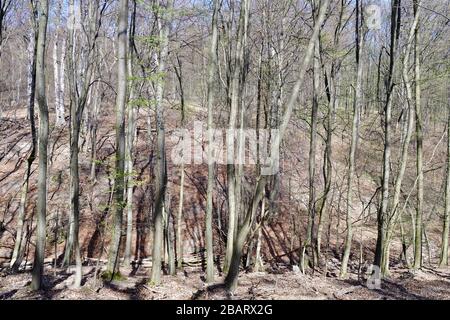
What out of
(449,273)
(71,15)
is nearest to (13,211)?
(71,15)

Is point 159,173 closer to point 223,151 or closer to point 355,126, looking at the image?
point 355,126

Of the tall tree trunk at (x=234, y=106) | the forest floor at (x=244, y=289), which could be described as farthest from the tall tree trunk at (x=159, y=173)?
the tall tree trunk at (x=234, y=106)

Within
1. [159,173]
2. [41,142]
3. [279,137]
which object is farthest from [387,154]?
[41,142]

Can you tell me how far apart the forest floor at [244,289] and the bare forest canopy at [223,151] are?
0.89 ft

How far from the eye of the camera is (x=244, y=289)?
826cm

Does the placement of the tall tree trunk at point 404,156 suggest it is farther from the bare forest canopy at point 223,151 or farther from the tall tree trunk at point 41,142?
the tall tree trunk at point 41,142

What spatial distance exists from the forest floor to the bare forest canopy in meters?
0.27

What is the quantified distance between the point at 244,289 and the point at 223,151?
472 inches

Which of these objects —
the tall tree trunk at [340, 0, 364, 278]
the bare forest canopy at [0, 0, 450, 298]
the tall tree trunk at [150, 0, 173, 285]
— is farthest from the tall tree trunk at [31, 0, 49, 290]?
the tall tree trunk at [340, 0, 364, 278]

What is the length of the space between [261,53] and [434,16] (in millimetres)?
5918

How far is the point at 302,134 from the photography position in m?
23.1

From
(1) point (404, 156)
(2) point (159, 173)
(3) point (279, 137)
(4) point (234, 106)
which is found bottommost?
(2) point (159, 173)

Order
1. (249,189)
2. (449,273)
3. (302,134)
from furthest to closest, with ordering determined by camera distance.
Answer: (302,134) < (249,189) < (449,273)
